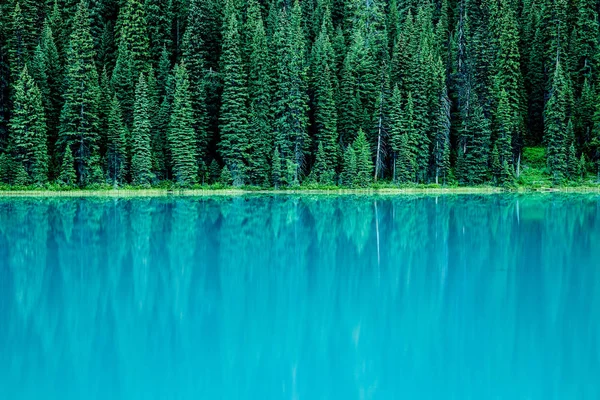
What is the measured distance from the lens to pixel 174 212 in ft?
153

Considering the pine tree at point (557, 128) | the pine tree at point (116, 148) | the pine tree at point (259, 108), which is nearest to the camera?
the pine tree at point (116, 148)

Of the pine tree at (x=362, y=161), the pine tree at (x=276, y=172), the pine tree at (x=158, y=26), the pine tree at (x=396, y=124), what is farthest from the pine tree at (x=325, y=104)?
the pine tree at (x=158, y=26)

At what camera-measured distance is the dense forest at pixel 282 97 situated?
65.2m

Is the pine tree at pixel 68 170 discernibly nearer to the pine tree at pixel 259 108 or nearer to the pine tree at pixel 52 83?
the pine tree at pixel 52 83

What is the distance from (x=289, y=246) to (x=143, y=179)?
36.0 metres

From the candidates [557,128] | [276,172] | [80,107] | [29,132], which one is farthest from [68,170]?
[557,128]

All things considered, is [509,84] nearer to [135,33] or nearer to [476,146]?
[476,146]

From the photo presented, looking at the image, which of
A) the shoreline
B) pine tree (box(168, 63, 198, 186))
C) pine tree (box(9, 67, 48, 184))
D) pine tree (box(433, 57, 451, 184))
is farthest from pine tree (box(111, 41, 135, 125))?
pine tree (box(433, 57, 451, 184))

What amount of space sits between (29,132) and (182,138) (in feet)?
42.2

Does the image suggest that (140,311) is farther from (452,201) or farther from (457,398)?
(452,201)

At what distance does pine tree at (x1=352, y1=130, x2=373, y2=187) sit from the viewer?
221 ft

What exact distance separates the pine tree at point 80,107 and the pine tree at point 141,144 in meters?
3.49

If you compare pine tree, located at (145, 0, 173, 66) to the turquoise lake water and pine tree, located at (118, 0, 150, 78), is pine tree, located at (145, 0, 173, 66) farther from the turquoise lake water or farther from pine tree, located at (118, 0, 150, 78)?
the turquoise lake water

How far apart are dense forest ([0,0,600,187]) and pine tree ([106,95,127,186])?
155mm
